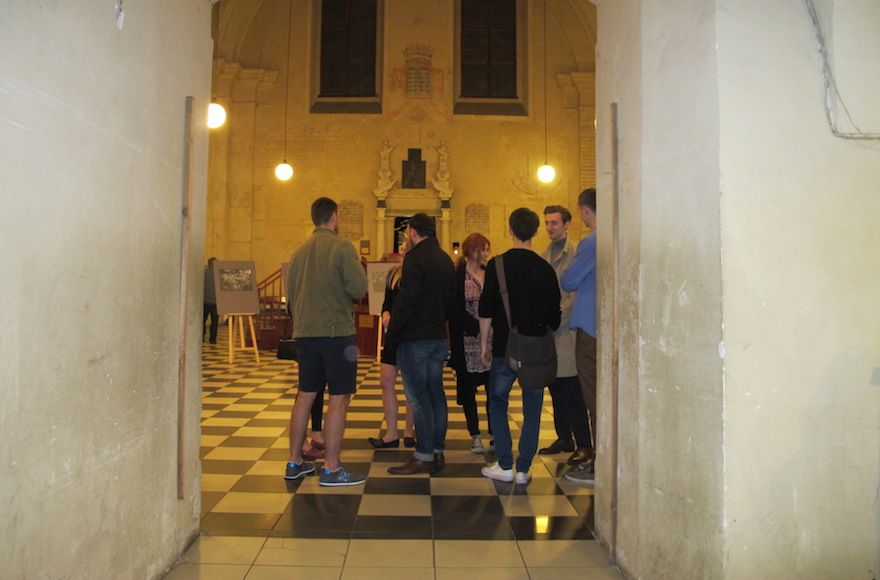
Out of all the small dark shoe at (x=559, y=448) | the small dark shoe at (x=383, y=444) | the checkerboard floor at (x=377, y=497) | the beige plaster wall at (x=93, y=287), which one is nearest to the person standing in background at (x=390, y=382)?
the small dark shoe at (x=383, y=444)

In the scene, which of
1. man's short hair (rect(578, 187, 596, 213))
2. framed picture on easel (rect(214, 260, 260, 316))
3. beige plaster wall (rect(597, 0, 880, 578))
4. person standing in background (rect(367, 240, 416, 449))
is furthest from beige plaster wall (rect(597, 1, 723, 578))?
framed picture on easel (rect(214, 260, 260, 316))

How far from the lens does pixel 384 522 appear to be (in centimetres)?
287

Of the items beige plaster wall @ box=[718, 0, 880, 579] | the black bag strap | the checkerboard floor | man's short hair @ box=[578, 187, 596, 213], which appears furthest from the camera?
man's short hair @ box=[578, 187, 596, 213]

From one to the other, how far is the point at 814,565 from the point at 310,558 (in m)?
1.78

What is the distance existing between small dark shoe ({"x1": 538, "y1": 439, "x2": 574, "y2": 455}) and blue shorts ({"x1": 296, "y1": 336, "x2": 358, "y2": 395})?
1.52 meters

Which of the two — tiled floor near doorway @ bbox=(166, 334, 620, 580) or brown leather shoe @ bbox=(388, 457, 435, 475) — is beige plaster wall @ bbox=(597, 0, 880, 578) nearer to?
tiled floor near doorway @ bbox=(166, 334, 620, 580)

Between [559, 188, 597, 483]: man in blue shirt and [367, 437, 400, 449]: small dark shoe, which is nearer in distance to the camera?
[559, 188, 597, 483]: man in blue shirt

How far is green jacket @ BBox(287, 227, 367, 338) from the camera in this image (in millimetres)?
3326

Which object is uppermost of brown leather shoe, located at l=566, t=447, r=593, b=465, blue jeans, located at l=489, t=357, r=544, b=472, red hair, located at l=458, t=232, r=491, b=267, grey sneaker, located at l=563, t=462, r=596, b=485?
red hair, located at l=458, t=232, r=491, b=267

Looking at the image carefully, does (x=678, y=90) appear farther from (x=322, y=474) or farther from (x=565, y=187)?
(x=565, y=187)

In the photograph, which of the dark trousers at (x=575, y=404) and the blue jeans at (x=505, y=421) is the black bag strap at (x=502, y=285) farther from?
the dark trousers at (x=575, y=404)

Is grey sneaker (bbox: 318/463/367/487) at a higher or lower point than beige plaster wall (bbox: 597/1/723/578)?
lower

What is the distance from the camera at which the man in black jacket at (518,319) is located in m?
3.28

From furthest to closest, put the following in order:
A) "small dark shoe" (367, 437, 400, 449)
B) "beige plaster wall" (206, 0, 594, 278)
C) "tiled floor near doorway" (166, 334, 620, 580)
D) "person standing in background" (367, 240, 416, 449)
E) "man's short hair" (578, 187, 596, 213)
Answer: "beige plaster wall" (206, 0, 594, 278) < "small dark shoe" (367, 437, 400, 449) < "person standing in background" (367, 240, 416, 449) < "man's short hair" (578, 187, 596, 213) < "tiled floor near doorway" (166, 334, 620, 580)
